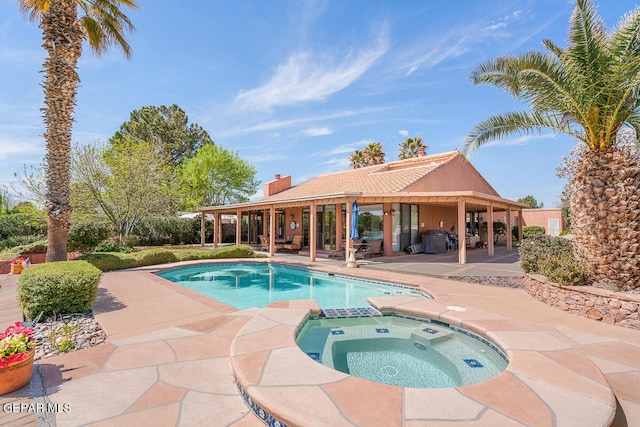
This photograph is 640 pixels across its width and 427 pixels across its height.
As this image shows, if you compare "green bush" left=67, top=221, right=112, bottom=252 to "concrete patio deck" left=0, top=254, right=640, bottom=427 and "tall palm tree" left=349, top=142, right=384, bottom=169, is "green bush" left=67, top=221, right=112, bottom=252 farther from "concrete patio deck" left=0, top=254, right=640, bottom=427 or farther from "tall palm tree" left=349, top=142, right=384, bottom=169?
"tall palm tree" left=349, top=142, right=384, bottom=169

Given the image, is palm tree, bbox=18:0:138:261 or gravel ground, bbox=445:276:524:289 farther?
palm tree, bbox=18:0:138:261

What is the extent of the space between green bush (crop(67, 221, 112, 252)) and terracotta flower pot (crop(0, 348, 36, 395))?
1473 cm

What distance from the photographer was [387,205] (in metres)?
16.4

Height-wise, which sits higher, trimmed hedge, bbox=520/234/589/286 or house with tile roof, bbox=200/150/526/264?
house with tile roof, bbox=200/150/526/264

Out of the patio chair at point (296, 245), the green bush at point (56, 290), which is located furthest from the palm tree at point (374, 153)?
the green bush at point (56, 290)

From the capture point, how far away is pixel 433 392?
3.03m

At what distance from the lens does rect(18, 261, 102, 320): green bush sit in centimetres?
572

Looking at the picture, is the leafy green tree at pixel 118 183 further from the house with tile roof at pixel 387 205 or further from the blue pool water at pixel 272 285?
the blue pool water at pixel 272 285

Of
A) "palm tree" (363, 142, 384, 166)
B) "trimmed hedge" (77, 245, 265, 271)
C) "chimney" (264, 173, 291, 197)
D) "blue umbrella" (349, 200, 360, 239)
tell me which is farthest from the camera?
"palm tree" (363, 142, 384, 166)

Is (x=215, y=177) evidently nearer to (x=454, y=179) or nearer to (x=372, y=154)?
(x=372, y=154)

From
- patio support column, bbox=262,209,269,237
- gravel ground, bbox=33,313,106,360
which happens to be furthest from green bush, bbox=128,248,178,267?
patio support column, bbox=262,209,269,237

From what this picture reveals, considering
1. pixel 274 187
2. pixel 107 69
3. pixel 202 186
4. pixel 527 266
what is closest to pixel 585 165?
pixel 527 266

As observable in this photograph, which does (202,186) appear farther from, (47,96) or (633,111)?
(633,111)

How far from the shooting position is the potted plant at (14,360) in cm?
318
